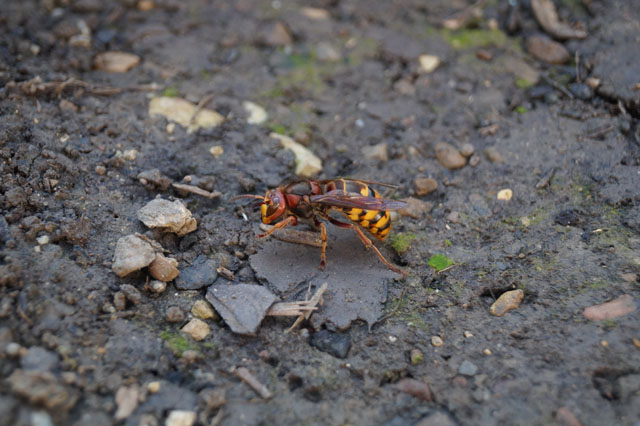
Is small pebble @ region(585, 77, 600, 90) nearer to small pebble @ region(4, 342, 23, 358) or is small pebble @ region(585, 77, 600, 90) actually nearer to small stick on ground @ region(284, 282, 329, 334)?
small stick on ground @ region(284, 282, 329, 334)

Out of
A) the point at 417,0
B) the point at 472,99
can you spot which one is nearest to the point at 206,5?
the point at 417,0

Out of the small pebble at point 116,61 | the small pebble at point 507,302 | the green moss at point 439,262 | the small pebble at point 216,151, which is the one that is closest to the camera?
the small pebble at point 507,302

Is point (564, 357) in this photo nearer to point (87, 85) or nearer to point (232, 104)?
point (232, 104)

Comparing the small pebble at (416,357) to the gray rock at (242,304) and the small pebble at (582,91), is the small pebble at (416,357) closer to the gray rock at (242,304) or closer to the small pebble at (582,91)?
the gray rock at (242,304)

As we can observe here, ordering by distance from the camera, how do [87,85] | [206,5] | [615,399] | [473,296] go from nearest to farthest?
[615,399] < [473,296] < [87,85] < [206,5]

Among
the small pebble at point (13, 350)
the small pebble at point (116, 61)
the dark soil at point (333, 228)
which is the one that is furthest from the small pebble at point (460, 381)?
the small pebble at point (116, 61)

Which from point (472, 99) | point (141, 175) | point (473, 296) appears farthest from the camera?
point (472, 99)

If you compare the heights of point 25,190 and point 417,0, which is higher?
point 417,0

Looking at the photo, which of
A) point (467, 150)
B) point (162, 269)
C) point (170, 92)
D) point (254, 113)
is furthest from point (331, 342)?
point (170, 92)
